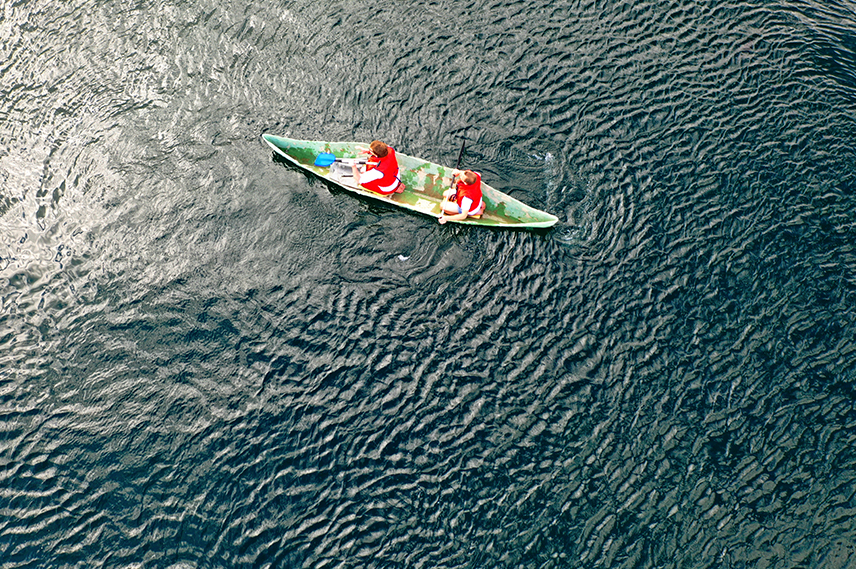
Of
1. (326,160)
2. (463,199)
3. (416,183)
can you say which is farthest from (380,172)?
(463,199)

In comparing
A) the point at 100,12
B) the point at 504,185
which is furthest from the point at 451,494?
the point at 100,12

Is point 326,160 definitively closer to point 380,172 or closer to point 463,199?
point 380,172

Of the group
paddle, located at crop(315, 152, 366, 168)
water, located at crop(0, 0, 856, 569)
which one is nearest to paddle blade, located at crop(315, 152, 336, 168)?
paddle, located at crop(315, 152, 366, 168)

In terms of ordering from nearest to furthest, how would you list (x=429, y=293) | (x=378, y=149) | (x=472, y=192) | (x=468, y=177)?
(x=468, y=177)
(x=429, y=293)
(x=472, y=192)
(x=378, y=149)

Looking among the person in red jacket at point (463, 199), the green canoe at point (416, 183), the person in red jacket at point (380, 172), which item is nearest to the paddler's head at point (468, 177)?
the person in red jacket at point (463, 199)

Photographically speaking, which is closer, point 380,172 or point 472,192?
point 472,192

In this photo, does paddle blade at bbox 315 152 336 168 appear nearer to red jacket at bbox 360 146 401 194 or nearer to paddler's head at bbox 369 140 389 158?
red jacket at bbox 360 146 401 194

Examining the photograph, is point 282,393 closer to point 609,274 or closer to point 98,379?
point 98,379

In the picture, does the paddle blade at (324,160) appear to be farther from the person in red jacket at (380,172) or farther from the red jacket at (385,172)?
the red jacket at (385,172)
